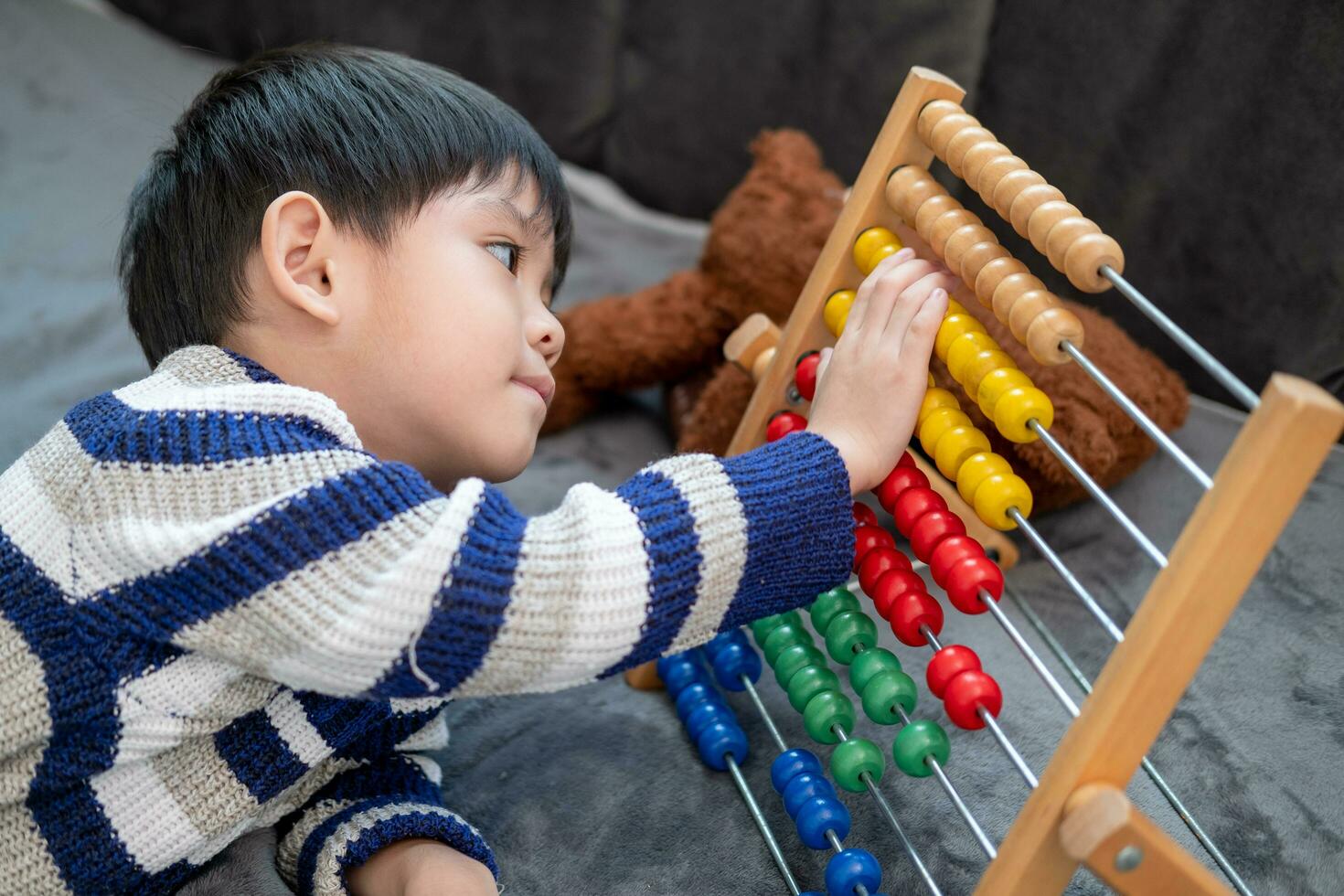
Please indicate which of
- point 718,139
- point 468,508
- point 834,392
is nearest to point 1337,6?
point 834,392

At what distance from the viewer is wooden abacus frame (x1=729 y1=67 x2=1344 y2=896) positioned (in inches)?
21.3

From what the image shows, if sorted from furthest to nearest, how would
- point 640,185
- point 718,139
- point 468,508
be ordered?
point 640,185, point 718,139, point 468,508

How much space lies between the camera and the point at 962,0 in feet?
4.33

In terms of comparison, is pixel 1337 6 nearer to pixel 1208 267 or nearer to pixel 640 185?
pixel 1208 267

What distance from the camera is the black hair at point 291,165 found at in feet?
2.75

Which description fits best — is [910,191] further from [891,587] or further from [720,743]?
[720,743]

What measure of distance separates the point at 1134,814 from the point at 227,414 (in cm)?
56

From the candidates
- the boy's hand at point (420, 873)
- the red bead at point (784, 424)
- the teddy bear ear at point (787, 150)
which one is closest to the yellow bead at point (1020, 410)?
the red bead at point (784, 424)

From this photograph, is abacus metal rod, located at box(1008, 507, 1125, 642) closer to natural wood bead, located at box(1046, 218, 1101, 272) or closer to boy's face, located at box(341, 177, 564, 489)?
natural wood bead, located at box(1046, 218, 1101, 272)

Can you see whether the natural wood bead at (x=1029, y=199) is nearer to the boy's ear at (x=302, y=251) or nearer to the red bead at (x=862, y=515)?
the red bead at (x=862, y=515)

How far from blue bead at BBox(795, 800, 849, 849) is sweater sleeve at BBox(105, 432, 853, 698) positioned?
6.0 inches

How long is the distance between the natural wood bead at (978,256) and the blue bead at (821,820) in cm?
36

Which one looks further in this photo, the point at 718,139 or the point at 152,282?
the point at 718,139

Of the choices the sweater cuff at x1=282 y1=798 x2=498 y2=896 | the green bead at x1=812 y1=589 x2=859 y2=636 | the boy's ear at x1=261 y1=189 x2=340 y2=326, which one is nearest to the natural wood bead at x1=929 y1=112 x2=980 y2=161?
the green bead at x1=812 y1=589 x2=859 y2=636
